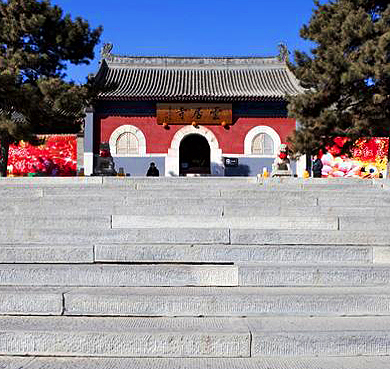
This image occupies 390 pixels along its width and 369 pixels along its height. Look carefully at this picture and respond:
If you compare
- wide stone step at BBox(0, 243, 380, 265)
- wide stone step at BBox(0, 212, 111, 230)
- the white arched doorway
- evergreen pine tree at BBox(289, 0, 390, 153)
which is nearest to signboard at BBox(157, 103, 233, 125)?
the white arched doorway

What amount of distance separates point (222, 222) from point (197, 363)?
1819 millimetres

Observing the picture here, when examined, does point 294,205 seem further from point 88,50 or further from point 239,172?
point 239,172

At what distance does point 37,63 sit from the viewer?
10914 millimetres

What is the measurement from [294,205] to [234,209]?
29.6 inches

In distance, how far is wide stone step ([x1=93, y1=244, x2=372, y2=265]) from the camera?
3316 millimetres

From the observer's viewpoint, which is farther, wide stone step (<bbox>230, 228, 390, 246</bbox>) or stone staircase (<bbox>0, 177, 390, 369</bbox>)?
wide stone step (<bbox>230, 228, 390, 246</bbox>)

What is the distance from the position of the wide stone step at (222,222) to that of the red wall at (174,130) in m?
12.5

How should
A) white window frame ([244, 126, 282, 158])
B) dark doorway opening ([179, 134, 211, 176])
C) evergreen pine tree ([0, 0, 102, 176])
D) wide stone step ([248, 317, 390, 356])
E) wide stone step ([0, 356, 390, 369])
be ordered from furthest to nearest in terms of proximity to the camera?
dark doorway opening ([179, 134, 211, 176]) → white window frame ([244, 126, 282, 158]) → evergreen pine tree ([0, 0, 102, 176]) → wide stone step ([248, 317, 390, 356]) → wide stone step ([0, 356, 390, 369])

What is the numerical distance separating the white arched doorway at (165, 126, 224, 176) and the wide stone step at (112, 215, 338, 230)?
1229cm

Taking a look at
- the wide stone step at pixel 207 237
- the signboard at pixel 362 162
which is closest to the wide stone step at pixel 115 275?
the wide stone step at pixel 207 237

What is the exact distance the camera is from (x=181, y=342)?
249 cm

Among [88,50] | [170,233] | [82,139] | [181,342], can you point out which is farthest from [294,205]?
[82,139]

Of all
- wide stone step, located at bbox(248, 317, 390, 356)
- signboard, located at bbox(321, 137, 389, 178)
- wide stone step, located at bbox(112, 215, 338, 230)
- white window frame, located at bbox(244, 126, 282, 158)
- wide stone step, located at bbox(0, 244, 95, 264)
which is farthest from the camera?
white window frame, located at bbox(244, 126, 282, 158)

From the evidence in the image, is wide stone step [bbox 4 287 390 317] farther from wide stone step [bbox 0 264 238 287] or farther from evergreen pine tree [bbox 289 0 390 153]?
evergreen pine tree [bbox 289 0 390 153]
